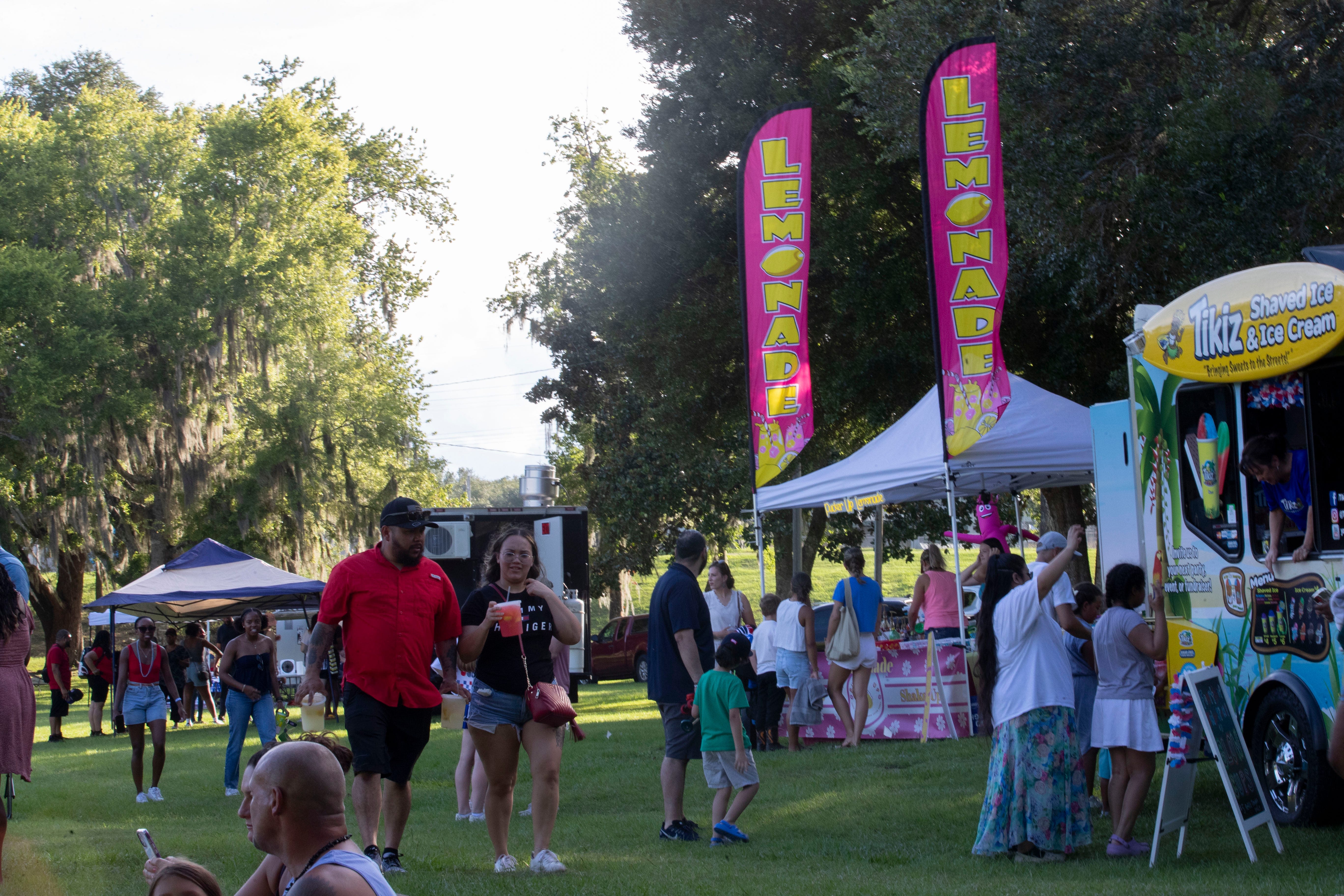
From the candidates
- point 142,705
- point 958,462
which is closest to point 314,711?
point 142,705

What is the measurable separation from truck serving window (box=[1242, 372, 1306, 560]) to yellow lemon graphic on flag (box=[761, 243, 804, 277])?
22.9 feet

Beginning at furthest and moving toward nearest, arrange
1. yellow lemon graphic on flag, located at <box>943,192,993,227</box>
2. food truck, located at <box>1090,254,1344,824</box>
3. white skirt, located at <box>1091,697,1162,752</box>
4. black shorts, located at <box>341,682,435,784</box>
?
yellow lemon graphic on flag, located at <box>943,192,993,227</box>
white skirt, located at <box>1091,697,1162,752</box>
food truck, located at <box>1090,254,1344,824</box>
black shorts, located at <box>341,682,435,784</box>

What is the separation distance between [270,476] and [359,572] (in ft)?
90.6

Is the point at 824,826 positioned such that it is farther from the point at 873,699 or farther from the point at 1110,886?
the point at 873,699

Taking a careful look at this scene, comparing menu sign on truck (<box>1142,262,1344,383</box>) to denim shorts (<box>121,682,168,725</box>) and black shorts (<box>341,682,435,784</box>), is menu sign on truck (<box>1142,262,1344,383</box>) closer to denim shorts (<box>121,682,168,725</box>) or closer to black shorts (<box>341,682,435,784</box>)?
black shorts (<box>341,682,435,784</box>)

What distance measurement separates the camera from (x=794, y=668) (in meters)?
12.4

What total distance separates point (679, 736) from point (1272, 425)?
383cm

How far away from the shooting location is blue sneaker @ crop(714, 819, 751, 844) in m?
7.71

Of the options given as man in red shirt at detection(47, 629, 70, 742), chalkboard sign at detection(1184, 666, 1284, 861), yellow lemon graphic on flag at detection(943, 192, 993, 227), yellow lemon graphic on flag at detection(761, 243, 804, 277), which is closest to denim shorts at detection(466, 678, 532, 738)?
chalkboard sign at detection(1184, 666, 1284, 861)

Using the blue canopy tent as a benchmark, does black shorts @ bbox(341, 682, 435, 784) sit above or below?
below

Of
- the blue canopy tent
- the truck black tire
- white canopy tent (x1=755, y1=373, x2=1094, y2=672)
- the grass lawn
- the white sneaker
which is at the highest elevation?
white canopy tent (x1=755, y1=373, x2=1094, y2=672)

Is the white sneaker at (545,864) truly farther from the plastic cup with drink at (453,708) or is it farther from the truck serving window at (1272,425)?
the truck serving window at (1272,425)

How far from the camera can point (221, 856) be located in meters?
7.39

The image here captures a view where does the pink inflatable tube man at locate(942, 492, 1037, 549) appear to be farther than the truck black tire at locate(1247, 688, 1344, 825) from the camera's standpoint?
Yes
